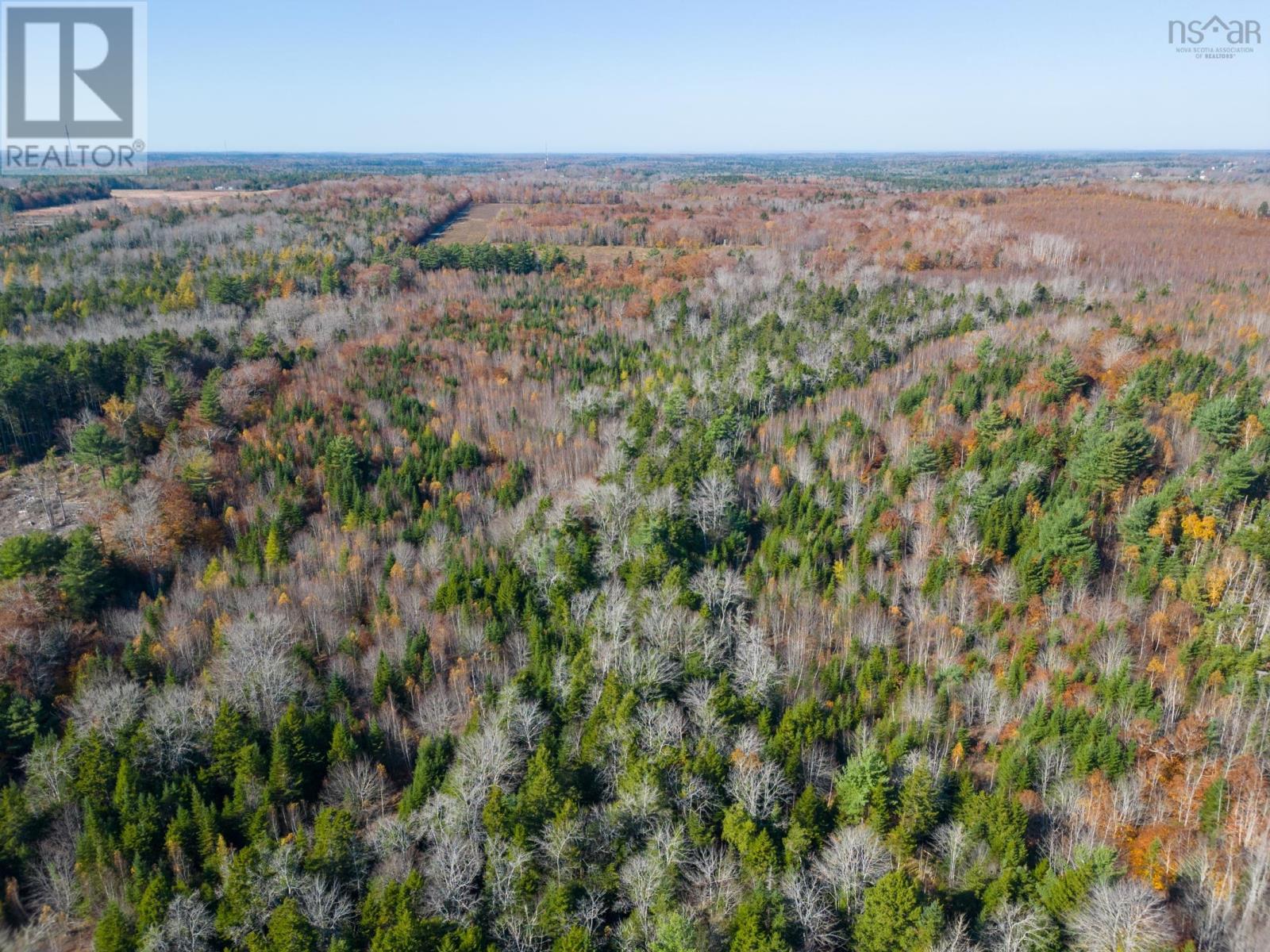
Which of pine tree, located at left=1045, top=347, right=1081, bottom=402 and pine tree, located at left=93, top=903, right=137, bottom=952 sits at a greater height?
pine tree, located at left=1045, top=347, right=1081, bottom=402

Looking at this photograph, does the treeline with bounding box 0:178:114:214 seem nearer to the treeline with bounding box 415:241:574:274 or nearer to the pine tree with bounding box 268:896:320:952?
the treeline with bounding box 415:241:574:274

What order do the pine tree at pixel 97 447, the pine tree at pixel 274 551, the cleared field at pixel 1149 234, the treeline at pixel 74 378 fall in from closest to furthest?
the pine tree at pixel 274 551
the pine tree at pixel 97 447
the treeline at pixel 74 378
the cleared field at pixel 1149 234

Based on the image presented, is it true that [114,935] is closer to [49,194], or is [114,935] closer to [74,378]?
[74,378]

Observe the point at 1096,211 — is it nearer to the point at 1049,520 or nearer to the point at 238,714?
the point at 1049,520

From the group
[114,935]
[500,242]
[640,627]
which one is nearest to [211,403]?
[640,627]

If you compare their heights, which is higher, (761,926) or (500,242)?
(500,242)

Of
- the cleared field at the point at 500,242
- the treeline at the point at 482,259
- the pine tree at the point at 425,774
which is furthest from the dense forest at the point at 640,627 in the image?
the cleared field at the point at 500,242

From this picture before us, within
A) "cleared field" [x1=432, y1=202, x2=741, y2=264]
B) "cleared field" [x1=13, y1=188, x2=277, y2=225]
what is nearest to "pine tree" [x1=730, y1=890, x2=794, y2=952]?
"cleared field" [x1=432, y1=202, x2=741, y2=264]

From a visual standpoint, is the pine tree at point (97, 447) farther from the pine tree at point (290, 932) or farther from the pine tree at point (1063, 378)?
the pine tree at point (1063, 378)

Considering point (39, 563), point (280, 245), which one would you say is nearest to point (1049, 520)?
point (39, 563)
